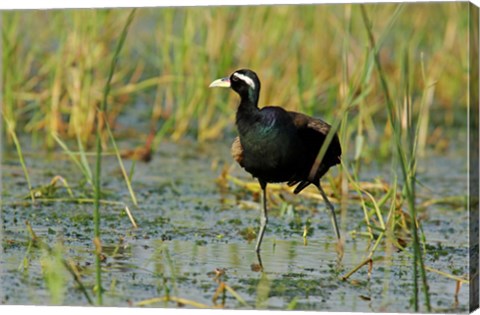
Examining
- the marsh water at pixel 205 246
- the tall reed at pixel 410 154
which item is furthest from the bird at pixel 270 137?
the tall reed at pixel 410 154

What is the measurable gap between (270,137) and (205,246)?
81cm

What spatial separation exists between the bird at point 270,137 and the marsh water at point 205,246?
441 mm

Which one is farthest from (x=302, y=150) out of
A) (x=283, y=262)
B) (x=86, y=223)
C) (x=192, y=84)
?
(x=192, y=84)

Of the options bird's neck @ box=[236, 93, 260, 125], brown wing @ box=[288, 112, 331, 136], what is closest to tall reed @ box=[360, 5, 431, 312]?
brown wing @ box=[288, 112, 331, 136]

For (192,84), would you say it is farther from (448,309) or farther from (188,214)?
(448,309)

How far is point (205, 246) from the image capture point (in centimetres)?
613

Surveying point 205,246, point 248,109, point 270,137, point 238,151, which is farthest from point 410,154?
point 205,246

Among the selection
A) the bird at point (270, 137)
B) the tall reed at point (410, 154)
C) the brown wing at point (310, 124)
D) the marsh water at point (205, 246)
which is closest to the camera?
the tall reed at point (410, 154)

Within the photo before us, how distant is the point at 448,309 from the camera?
4898mm

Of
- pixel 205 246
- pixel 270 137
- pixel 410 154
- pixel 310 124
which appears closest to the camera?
pixel 410 154

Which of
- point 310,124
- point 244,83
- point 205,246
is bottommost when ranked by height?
point 205,246

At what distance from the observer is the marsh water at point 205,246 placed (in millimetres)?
5059

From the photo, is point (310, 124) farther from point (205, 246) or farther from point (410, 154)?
point (410, 154)

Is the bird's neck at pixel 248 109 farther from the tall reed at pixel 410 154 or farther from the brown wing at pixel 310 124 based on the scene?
the tall reed at pixel 410 154
